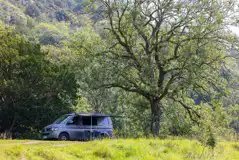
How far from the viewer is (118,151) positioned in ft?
38.4

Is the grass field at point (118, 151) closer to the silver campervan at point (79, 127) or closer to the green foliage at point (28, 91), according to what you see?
the silver campervan at point (79, 127)

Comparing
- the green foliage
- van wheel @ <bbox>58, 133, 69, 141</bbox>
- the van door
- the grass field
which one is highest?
the green foliage

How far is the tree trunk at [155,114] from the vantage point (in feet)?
77.7

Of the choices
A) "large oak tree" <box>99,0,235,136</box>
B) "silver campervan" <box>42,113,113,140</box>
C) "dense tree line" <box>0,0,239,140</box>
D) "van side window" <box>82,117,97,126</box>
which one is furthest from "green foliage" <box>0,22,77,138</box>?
"van side window" <box>82,117,97,126</box>

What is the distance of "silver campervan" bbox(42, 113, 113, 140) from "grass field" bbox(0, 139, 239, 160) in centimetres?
613

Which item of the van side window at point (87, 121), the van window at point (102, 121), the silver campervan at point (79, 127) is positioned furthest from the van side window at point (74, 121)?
the van window at point (102, 121)

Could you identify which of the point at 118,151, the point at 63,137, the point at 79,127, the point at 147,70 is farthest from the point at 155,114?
the point at 118,151

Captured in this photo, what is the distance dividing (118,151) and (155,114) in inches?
526

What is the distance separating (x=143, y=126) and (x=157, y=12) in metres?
9.43

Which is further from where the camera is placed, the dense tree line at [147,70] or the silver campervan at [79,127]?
the dense tree line at [147,70]

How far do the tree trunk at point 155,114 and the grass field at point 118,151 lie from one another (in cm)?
740

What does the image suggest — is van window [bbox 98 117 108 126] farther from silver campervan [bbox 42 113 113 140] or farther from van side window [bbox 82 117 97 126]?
van side window [bbox 82 117 97 126]

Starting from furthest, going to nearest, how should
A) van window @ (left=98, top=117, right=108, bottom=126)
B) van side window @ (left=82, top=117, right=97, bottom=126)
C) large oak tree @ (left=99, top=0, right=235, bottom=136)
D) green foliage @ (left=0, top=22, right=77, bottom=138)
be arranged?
green foliage @ (left=0, top=22, right=77, bottom=138) < large oak tree @ (left=99, top=0, right=235, bottom=136) < van window @ (left=98, top=117, right=108, bottom=126) < van side window @ (left=82, top=117, right=97, bottom=126)

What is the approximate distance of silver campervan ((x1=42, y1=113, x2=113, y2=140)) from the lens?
19500mm
